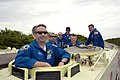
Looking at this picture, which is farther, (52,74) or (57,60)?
(57,60)

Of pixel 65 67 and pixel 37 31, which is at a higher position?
pixel 37 31

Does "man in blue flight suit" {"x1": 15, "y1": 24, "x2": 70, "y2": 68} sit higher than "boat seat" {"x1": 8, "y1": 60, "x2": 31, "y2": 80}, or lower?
higher

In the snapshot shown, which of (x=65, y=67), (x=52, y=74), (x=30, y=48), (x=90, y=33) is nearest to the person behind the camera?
(x=52, y=74)

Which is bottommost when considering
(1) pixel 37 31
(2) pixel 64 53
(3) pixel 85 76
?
(3) pixel 85 76

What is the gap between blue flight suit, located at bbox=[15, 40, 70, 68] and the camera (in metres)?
2.78

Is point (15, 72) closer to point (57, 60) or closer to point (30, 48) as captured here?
point (30, 48)

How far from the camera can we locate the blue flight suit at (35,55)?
2777mm

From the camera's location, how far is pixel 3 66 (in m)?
3.29

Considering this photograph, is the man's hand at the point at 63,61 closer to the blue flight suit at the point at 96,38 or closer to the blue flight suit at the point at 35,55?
the blue flight suit at the point at 35,55

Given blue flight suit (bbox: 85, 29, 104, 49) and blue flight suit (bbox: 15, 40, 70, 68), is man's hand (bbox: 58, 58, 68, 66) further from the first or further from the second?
blue flight suit (bbox: 85, 29, 104, 49)

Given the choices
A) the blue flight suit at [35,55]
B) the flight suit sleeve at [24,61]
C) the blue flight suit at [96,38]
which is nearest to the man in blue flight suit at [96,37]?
the blue flight suit at [96,38]

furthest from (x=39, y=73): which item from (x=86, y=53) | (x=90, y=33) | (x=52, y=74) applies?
(x=90, y=33)

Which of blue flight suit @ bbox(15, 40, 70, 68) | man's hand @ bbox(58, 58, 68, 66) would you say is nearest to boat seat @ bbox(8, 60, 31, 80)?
blue flight suit @ bbox(15, 40, 70, 68)

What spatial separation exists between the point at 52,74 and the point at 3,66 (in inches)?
41.8
